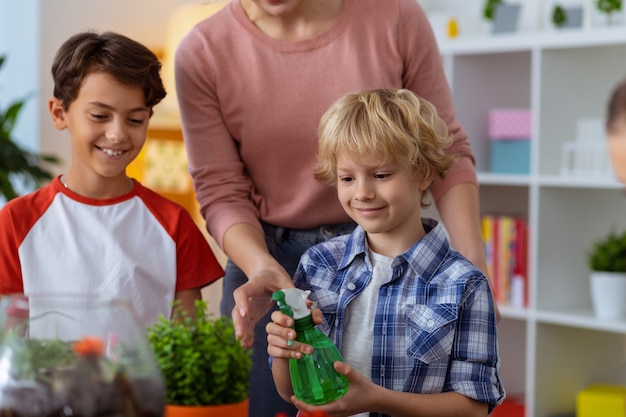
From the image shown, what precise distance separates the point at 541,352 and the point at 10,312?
109 inches

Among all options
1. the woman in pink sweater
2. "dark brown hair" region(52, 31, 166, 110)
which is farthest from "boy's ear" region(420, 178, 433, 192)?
"dark brown hair" region(52, 31, 166, 110)

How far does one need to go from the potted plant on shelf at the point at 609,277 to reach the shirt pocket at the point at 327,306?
1.89 m

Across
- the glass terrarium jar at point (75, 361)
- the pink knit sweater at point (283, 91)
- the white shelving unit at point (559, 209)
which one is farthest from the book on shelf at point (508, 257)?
the glass terrarium jar at point (75, 361)

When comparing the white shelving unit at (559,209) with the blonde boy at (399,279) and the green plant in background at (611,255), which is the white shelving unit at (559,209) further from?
the blonde boy at (399,279)

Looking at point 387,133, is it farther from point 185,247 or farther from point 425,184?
point 185,247

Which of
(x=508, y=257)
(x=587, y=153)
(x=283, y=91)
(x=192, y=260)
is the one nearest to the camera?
(x=192, y=260)

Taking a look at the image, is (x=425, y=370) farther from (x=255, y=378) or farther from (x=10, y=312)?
(x=10, y=312)

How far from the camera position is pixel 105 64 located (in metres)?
1.63

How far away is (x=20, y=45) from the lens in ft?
12.0

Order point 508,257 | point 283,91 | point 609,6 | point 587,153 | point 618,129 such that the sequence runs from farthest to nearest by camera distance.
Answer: point 508,257 → point 587,153 → point 609,6 → point 283,91 → point 618,129

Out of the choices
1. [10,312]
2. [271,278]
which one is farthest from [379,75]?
[10,312]

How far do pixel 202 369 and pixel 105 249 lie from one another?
0.64 metres

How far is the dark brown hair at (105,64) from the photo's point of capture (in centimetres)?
163

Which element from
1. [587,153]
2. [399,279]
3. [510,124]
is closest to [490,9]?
[510,124]
